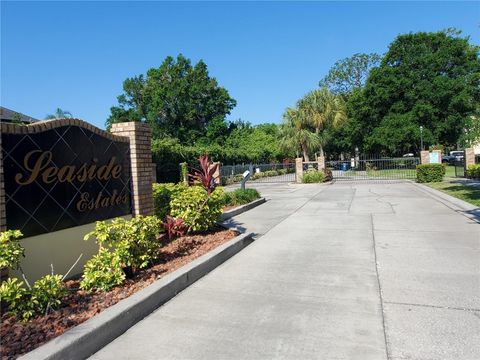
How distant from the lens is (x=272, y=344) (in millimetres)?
3734

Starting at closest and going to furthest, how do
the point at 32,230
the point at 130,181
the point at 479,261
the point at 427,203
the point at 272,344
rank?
the point at 272,344, the point at 32,230, the point at 479,261, the point at 130,181, the point at 427,203

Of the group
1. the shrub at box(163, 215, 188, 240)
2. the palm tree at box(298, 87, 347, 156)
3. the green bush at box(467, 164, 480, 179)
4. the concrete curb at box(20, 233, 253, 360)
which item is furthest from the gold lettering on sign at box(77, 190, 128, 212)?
the palm tree at box(298, 87, 347, 156)

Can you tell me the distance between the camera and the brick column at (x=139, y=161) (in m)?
7.15

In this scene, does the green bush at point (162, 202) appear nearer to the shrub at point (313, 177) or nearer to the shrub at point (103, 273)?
the shrub at point (103, 273)

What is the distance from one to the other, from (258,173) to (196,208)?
30308 mm

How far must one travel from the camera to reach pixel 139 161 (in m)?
7.25

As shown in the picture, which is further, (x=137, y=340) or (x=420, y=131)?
(x=420, y=131)

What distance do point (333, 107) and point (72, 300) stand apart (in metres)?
46.0

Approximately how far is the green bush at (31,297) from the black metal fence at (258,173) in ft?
81.8

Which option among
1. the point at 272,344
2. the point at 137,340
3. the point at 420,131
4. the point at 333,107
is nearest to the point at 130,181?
the point at 137,340

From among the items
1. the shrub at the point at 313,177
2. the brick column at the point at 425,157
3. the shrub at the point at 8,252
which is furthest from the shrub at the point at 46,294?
the brick column at the point at 425,157

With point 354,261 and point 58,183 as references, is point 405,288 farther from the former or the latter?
point 58,183

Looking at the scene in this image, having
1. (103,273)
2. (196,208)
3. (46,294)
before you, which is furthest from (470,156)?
(46,294)

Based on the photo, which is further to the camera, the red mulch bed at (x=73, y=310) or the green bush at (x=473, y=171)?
the green bush at (x=473, y=171)
